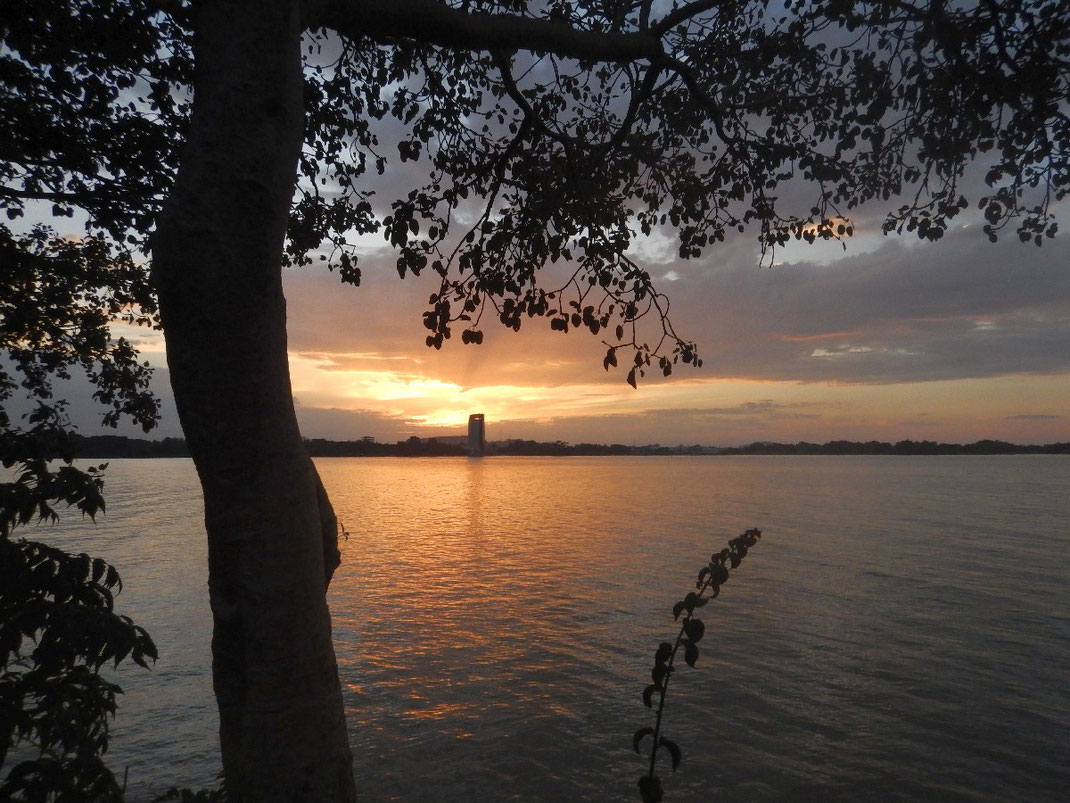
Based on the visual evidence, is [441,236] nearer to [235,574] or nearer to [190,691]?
[235,574]

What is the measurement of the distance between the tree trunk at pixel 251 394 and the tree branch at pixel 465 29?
80 centimetres

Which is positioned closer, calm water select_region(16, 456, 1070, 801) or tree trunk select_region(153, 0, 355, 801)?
tree trunk select_region(153, 0, 355, 801)

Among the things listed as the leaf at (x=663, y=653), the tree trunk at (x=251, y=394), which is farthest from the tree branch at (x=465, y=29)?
the leaf at (x=663, y=653)

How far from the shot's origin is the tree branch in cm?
379

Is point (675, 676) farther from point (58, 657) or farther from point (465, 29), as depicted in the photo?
point (465, 29)

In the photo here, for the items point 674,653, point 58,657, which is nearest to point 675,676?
point 58,657

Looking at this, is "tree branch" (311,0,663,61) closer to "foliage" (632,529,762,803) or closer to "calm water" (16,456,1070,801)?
"foliage" (632,529,762,803)

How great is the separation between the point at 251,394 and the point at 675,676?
12.2 metres

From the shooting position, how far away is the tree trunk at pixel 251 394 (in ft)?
9.18

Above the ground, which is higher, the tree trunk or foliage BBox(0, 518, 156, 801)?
the tree trunk

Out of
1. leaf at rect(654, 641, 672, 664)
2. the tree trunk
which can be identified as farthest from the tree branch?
leaf at rect(654, 641, 672, 664)

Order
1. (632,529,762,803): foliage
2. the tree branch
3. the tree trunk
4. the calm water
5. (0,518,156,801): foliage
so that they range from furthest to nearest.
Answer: the calm water < (0,518,156,801): foliage < the tree branch < the tree trunk < (632,529,762,803): foliage

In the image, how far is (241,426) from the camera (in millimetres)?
2828

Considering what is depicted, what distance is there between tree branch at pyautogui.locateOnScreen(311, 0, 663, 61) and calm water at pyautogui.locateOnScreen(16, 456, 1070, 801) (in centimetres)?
868
